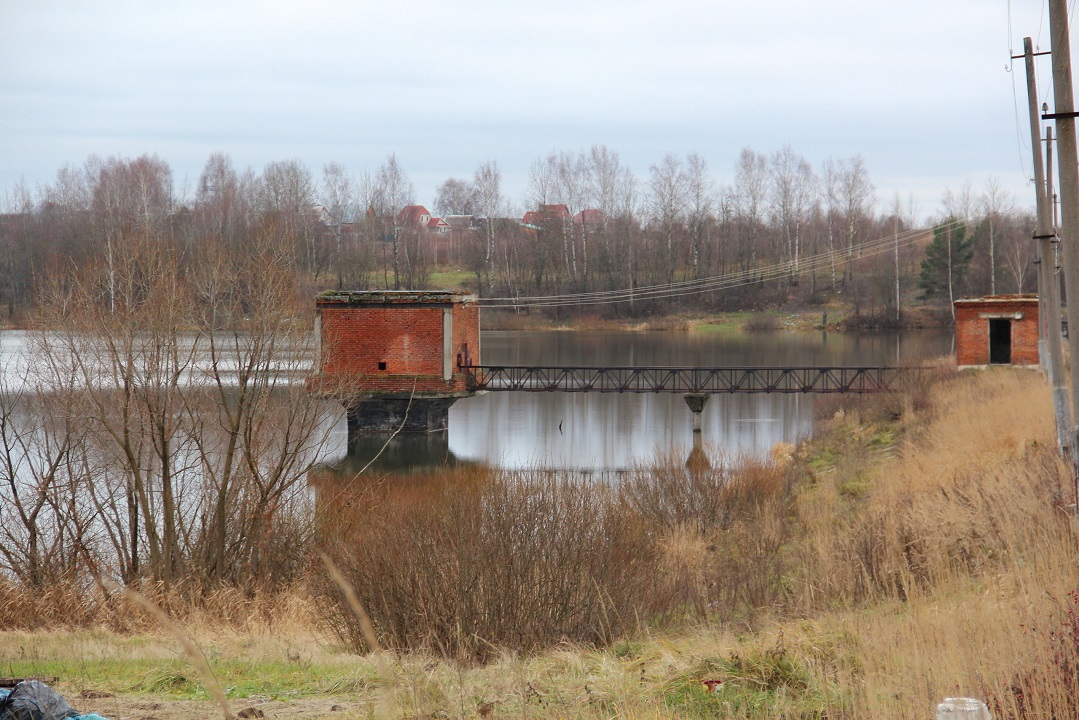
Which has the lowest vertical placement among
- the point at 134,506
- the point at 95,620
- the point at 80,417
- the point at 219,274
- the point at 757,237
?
the point at 95,620

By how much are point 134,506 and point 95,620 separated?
3.41m

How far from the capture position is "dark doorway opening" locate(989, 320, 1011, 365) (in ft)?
110

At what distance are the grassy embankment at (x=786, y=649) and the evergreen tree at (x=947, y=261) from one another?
6175 cm

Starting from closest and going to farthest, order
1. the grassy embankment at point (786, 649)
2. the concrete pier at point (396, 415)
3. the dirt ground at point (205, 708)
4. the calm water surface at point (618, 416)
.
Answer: the grassy embankment at point (786, 649)
the dirt ground at point (205, 708)
the calm water surface at point (618, 416)
the concrete pier at point (396, 415)

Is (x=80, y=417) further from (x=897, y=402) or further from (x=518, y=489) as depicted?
(x=897, y=402)

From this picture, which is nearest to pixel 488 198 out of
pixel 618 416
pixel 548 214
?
pixel 548 214

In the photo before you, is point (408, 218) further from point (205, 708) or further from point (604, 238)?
point (205, 708)

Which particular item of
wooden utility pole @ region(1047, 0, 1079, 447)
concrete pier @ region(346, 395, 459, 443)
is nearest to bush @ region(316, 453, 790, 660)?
wooden utility pole @ region(1047, 0, 1079, 447)

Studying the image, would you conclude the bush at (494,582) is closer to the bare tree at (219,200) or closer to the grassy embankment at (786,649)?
the grassy embankment at (786,649)

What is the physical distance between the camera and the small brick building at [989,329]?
32.7 metres

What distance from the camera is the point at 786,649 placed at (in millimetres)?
6043

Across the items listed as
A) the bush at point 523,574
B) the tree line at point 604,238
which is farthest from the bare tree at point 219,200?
the bush at point 523,574

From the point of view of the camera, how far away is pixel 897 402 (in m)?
27.7

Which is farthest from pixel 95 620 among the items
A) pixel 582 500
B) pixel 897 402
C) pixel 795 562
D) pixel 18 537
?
pixel 897 402
